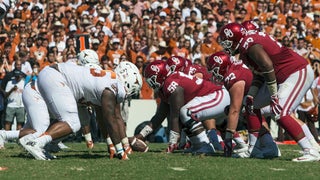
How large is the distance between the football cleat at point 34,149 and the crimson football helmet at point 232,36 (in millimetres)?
2845

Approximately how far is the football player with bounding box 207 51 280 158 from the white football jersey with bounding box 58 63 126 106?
1.61 meters

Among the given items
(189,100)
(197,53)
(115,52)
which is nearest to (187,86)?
(189,100)

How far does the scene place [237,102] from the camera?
12.0 metres

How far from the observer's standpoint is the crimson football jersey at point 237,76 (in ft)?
39.6

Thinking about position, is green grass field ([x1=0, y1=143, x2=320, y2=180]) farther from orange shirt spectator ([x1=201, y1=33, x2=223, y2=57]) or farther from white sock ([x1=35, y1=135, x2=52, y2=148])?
orange shirt spectator ([x1=201, y1=33, x2=223, y2=57])

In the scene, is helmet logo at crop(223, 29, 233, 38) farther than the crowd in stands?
No

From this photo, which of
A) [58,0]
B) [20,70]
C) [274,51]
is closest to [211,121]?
[274,51]

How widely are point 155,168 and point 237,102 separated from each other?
220 centimetres

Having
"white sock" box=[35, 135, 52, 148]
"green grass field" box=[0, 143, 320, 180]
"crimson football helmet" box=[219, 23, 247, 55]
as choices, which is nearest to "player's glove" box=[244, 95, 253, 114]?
"crimson football helmet" box=[219, 23, 247, 55]

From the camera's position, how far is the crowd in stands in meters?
21.2

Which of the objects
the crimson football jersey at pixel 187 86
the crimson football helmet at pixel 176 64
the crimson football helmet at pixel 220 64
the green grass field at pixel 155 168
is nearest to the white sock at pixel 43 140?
the green grass field at pixel 155 168

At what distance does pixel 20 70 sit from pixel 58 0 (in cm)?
512

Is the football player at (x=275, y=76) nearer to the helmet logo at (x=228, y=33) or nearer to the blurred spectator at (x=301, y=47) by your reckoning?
the helmet logo at (x=228, y=33)

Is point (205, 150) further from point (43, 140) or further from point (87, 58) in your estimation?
point (43, 140)
